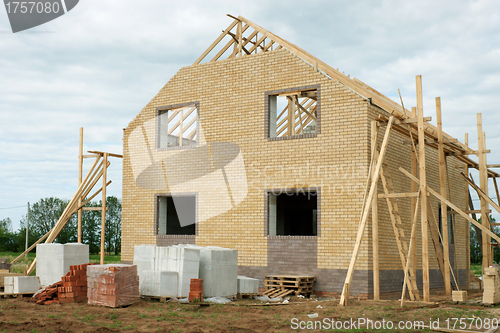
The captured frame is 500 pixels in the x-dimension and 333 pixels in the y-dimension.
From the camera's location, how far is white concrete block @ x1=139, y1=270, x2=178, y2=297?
→ 12008mm

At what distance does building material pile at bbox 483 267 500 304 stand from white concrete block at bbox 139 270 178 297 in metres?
7.63

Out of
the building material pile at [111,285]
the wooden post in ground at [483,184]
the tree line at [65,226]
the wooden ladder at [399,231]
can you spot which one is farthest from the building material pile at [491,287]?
the tree line at [65,226]

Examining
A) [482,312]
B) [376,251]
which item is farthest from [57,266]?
[482,312]

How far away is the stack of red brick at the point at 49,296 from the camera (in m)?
11.8

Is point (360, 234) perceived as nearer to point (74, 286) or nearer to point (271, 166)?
point (271, 166)

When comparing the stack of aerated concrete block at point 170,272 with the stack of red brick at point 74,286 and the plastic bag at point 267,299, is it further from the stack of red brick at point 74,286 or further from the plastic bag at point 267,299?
the plastic bag at point 267,299

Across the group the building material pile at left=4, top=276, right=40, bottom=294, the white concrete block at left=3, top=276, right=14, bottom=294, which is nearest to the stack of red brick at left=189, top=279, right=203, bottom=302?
the building material pile at left=4, top=276, right=40, bottom=294

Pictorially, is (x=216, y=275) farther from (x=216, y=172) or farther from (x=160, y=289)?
(x=216, y=172)

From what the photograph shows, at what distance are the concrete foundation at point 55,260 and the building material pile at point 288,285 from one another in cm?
526

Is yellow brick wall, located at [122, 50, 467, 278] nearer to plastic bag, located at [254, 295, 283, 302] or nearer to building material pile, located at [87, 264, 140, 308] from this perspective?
plastic bag, located at [254, 295, 283, 302]

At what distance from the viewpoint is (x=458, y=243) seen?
19.5 meters

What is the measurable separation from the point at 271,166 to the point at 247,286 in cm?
361

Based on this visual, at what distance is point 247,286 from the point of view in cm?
1324

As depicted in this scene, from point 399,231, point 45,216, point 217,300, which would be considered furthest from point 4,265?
point 45,216
